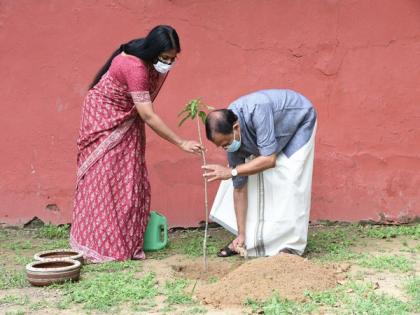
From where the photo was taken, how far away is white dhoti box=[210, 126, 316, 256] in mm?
4176

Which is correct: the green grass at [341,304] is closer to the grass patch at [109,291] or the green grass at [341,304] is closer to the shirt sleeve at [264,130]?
the grass patch at [109,291]

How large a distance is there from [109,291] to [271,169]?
4.50 feet

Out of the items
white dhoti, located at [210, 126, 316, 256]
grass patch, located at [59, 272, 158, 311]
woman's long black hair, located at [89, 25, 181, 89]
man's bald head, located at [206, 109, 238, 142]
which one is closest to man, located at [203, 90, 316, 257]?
white dhoti, located at [210, 126, 316, 256]

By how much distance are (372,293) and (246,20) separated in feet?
8.50

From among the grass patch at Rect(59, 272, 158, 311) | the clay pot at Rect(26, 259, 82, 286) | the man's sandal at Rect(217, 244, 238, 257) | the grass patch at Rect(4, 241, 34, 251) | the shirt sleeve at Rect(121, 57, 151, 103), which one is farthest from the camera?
the grass patch at Rect(4, 241, 34, 251)

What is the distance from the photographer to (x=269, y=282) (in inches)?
135

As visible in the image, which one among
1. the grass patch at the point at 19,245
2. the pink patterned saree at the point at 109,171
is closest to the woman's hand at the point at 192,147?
the pink patterned saree at the point at 109,171

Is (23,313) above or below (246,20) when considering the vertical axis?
below

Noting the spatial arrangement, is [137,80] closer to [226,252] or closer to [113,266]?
[113,266]

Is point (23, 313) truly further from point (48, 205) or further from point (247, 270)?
point (48, 205)

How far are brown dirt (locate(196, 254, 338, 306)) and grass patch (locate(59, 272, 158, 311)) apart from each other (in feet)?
1.07

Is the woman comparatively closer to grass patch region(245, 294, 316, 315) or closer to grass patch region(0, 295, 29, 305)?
grass patch region(0, 295, 29, 305)

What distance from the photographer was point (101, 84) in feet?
14.2

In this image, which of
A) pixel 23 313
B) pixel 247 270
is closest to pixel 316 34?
pixel 247 270
